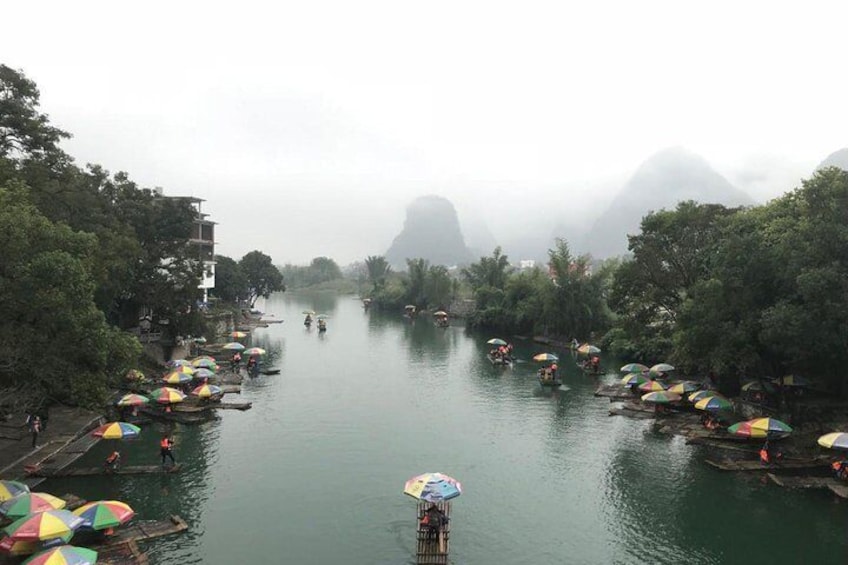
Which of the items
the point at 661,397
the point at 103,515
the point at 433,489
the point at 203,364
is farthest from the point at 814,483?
the point at 203,364

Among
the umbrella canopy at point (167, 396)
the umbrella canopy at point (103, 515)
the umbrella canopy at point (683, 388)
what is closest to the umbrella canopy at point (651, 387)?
the umbrella canopy at point (683, 388)

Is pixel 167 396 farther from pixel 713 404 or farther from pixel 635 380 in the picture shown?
pixel 635 380

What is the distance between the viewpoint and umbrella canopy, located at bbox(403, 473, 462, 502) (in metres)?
17.9

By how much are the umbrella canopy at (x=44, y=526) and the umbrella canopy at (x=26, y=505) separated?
0.48 meters

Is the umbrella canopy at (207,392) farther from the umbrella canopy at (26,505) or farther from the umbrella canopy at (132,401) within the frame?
the umbrella canopy at (26,505)

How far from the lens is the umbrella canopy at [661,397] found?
32.9 m

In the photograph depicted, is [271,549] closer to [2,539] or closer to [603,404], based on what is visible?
[2,539]

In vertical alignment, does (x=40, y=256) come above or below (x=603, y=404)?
above

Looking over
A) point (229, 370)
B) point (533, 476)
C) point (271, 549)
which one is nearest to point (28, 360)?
point (271, 549)

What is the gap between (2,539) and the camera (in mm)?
16078

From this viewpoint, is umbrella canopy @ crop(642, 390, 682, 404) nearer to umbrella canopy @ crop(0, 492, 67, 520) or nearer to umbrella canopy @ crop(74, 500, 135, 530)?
umbrella canopy @ crop(74, 500, 135, 530)

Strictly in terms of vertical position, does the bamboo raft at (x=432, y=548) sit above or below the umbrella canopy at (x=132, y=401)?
below

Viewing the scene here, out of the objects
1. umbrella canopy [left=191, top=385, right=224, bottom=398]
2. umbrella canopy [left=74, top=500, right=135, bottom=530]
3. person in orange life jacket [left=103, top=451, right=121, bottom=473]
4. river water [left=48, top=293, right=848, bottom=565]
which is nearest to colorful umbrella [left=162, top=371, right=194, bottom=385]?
umbrella canopy [left=191, top=385, right=224, bottom=398]

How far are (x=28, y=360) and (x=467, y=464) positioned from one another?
55.2 ft
